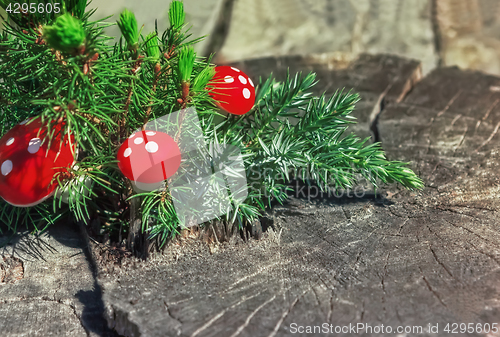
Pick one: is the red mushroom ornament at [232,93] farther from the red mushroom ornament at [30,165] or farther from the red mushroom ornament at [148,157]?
the red mushroom ornament at [30,165]

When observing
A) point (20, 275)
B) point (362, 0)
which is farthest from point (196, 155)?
point (362, 0)

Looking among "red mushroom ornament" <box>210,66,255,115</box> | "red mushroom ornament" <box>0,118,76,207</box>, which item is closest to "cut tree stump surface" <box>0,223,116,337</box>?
"red mushroom ornament" <box>0,118,76,207</box>

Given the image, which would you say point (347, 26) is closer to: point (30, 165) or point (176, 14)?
point (176, 14)

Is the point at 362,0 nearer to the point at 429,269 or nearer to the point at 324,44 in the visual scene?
the point at 324,44

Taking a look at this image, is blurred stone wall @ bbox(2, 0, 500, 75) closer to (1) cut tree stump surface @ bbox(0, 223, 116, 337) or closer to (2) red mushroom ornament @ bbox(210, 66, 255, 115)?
(2) red mushroom ornament @ bbox(210, 66, 255, 115)

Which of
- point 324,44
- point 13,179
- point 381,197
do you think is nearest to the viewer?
point 13,179

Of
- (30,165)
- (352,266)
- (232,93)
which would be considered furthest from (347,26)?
(30,165)

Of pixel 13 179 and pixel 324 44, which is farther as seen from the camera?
pixel 324 44
